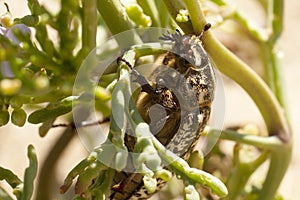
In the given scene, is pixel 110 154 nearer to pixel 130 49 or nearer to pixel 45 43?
pixel 130 49

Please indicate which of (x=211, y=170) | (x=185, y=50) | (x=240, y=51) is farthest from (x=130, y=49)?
(x=240, y=51)

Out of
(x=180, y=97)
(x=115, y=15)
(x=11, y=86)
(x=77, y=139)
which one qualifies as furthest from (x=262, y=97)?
(x=77, y=139)

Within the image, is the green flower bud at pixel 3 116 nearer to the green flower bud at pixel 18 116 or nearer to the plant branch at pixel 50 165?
the green flower bud at pixel 18 116

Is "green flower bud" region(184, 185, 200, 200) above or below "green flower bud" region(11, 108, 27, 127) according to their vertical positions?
below

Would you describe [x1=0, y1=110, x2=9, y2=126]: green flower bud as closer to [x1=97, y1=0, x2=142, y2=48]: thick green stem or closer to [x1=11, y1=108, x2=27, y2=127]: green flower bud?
[x1=11, y1=108, x2=27, y2=127]: green flower bud

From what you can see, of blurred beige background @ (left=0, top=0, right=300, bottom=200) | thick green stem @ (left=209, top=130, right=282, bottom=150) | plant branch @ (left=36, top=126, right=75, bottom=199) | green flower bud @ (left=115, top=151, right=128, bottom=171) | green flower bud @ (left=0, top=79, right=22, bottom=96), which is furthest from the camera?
blurred beige background @ (left=0, top=0, right=300, bottom=200)

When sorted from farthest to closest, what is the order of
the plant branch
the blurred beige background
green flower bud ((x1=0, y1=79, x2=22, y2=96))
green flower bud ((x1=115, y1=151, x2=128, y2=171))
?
the blurred beige background < the plant branch < green flower bud ((x1=115, y1=151, x2=128, y2=171)) < green flower bud ((x1=0, y1=79, x2=22, y2=96))

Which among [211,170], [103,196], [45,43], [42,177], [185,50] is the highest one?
[45,43]

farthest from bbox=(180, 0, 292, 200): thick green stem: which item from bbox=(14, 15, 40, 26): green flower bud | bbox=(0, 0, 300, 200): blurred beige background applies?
bbox=(0, 0, 300, 200): blurred beige background
